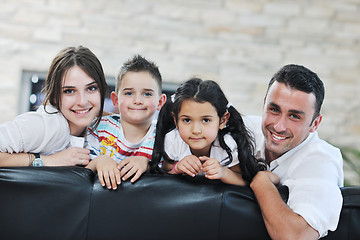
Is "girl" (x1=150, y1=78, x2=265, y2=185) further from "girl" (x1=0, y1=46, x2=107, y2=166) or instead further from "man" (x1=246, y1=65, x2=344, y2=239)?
"girl" (x1=0, y1=46, x2=107, y2=166)

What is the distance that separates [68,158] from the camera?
1.60 meters

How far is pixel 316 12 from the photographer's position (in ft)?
12.5

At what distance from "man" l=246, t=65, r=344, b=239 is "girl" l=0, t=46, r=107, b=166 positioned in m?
0.69

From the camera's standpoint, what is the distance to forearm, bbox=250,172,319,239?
133 centimetres

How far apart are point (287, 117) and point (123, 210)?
0.71m

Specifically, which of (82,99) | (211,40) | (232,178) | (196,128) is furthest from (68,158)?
(211,40)

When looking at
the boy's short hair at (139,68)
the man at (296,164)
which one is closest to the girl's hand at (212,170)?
the man at (296,164)

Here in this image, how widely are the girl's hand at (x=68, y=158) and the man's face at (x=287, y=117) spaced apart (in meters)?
0.72

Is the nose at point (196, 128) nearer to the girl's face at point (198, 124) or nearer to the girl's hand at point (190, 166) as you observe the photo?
the girl's face at point (198, 124)

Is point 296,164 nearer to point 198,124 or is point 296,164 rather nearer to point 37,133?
point 198,124

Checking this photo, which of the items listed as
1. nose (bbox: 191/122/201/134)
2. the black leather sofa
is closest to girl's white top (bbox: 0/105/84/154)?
the black leather sofa

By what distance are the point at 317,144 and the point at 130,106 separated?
0.76 metres

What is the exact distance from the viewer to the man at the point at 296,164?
135 centimetres

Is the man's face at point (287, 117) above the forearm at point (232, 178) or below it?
above
